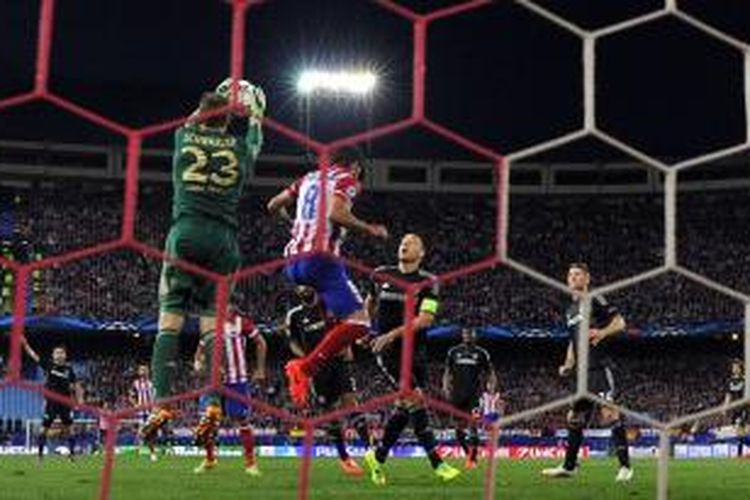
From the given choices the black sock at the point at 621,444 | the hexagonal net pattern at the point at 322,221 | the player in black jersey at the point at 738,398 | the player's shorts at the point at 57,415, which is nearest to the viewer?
the hexagonal net pattern at the point at 322,221

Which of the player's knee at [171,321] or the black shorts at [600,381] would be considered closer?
the player's knee at [171,321]

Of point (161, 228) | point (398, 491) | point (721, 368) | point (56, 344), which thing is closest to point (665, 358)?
point (721, 368)

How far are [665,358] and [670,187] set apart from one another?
23.1 meters

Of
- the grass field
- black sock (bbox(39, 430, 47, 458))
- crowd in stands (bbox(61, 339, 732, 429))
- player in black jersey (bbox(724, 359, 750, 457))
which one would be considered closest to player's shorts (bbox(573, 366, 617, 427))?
the grass field

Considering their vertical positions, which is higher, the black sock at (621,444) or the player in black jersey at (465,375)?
the player in black jersey at (465,375)

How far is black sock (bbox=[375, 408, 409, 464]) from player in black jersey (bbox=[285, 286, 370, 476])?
0.75 ft

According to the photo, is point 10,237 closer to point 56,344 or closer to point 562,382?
point 56,344

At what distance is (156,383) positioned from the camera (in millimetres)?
4207

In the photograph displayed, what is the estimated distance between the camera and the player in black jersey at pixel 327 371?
21.4 ft

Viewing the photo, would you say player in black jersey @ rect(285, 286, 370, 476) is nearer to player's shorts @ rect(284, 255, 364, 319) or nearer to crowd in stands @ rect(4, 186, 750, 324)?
player's shorts @ rect(284, 255, 364, 319)

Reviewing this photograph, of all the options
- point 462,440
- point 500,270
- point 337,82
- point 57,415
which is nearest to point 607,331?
point 462,440

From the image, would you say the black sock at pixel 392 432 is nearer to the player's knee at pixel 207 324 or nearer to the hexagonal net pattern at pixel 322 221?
the player's knee at pixel 207 324

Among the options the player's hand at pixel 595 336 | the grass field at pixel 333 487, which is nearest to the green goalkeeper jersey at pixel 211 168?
the grass field at pixel 333 487

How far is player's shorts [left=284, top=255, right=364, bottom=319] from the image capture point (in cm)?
461
